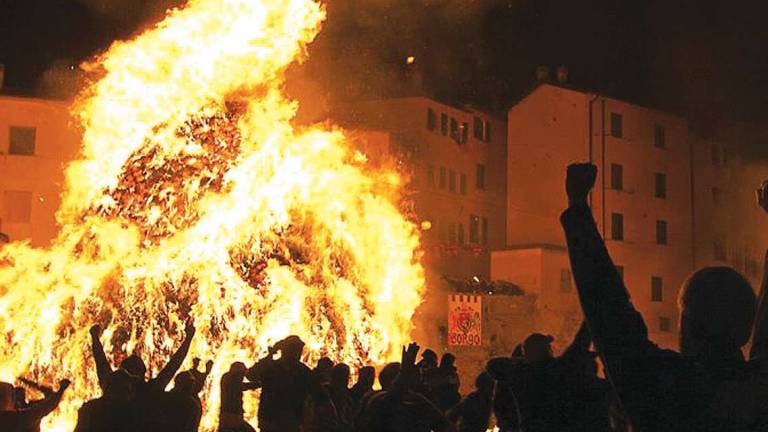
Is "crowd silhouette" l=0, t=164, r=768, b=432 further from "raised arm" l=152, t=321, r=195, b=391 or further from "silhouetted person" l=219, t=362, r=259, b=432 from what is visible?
"silhouetted person" l=219, t=362, r=259, b=432

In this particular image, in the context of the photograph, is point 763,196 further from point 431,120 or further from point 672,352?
point 431,120

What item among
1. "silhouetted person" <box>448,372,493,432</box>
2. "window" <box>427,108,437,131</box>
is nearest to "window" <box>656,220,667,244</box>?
"window" <box>427,108,437,131</box>

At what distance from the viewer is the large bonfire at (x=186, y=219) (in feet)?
50.0

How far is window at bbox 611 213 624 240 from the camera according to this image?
39875 mm

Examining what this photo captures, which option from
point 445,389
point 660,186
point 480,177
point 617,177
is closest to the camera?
point 445,389

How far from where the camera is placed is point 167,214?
53.8 feet

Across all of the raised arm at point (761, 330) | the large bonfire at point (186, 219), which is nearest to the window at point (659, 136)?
the large bonfire at point (186, 219)

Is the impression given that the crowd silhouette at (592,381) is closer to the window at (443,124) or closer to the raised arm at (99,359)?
the raised arm at (99,359)

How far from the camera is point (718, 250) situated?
42.4 metres

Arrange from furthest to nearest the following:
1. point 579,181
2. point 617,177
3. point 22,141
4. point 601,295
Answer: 1. point 617,177
2. point 22,141
3. point 579,181
4. point 601,295

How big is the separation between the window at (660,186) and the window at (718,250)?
3.68m

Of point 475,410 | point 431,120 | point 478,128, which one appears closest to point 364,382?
point 475,410

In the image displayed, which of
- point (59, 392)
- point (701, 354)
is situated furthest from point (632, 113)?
point (701, 354)

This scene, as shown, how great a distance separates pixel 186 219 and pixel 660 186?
30166 mm
